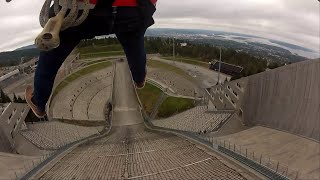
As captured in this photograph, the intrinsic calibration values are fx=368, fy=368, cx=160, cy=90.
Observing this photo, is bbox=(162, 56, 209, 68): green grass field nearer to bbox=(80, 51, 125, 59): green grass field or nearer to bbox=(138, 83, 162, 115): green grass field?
bbox=(80, 51, 125, 59): green grass field

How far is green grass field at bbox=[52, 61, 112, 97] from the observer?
33.6m

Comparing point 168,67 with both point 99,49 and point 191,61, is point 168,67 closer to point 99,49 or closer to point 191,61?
point 191,61

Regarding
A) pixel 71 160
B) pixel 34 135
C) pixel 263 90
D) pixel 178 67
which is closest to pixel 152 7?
pixel 71 160

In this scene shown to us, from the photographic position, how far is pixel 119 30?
566cm

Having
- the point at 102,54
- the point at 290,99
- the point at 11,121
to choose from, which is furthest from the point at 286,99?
the point at 102,54

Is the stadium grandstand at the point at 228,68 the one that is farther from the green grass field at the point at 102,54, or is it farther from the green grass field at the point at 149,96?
the green grass field at the point at 102,54

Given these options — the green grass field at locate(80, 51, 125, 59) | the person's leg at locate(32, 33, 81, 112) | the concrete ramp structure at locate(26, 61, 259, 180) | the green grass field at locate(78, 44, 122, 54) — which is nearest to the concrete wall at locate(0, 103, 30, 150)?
the concrete ramp structure at locate(26, 61, 259, 180)

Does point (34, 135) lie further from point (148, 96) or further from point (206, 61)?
point (206, 61)

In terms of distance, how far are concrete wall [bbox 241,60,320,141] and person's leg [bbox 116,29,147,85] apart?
5861mm

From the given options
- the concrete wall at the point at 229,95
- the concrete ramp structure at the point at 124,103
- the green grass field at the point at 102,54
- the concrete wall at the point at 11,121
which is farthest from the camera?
the green grass field at the point at 102,54

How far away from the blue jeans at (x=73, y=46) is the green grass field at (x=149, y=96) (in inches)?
918

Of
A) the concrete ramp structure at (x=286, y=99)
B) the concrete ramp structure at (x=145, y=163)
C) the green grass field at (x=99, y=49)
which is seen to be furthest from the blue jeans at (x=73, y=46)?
the green grass field at (x=99, y=49)

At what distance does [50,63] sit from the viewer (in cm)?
585

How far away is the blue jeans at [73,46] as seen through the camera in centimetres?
551
